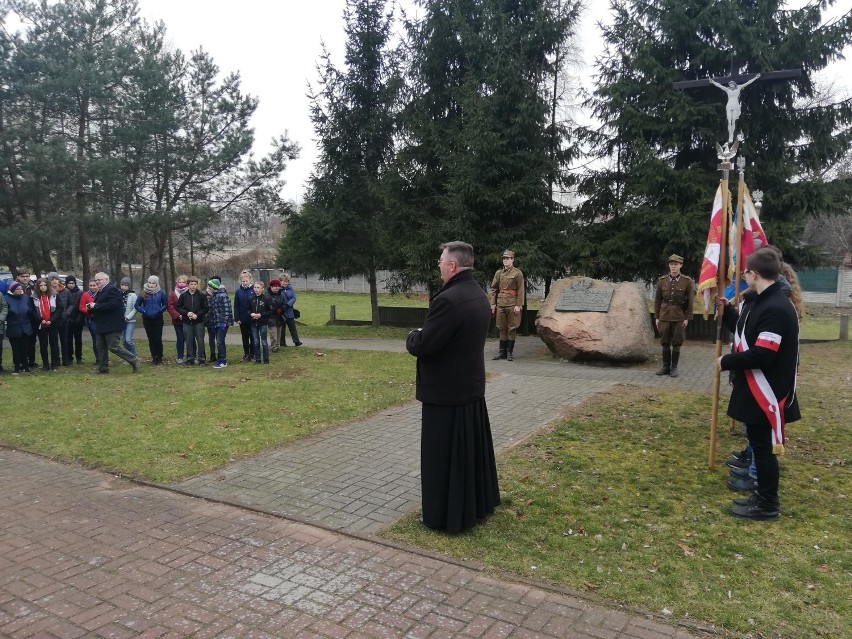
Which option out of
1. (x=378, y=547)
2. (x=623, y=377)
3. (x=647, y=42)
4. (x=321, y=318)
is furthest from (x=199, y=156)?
(x=378, y=547)

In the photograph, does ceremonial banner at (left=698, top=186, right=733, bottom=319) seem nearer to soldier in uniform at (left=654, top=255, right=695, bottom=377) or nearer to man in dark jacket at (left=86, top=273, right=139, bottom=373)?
soldier in uniform at (left=654, top=255, right=695, bottom=377)

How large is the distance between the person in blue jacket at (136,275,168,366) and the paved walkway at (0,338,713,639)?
20.4 feet

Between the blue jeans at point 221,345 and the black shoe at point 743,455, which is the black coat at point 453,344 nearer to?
the black shoe at point 743,455

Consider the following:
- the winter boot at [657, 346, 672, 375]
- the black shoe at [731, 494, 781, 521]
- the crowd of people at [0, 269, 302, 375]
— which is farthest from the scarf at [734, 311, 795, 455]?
the crowd of people at [0, 269, 302, 375]

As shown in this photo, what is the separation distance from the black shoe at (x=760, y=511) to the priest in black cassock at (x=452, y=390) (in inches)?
81.0

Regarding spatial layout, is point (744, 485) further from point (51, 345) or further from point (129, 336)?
point (51, 345)

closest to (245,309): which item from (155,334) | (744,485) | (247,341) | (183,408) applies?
(247,341)

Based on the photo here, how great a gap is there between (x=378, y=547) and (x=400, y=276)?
14249mm

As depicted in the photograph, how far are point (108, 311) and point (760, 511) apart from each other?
412 inches

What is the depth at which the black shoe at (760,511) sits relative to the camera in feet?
15.7

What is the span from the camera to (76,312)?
1250 centimetres

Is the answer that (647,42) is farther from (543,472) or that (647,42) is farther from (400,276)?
(543,472)

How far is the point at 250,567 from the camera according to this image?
13.4ft

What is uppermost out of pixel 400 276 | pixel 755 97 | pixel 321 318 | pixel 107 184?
pixel 755 97
